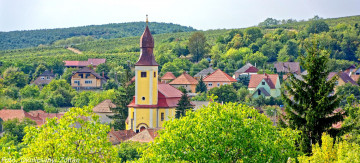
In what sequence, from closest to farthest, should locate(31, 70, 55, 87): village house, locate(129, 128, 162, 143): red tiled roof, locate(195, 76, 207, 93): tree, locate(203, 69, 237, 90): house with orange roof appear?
locate(129, 128, 162, 143): red tiled roof
locate(195, 76, 207, 93): tree
locate(203, 69, 237, 90): house with orange roof
locate(31, 70, 55, 87): village house

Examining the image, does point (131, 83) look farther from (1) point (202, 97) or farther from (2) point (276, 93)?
(2) point (276, 93)

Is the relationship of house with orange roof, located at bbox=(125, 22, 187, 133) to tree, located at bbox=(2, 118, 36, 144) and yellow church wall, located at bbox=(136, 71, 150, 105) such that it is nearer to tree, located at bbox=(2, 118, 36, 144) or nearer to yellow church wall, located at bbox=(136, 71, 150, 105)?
yellow church wall, located at bbox=(136, 71, 150, 105)

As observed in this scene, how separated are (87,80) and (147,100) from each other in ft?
133

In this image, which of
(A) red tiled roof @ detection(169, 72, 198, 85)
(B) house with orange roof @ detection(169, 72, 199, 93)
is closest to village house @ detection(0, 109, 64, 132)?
(B) house with orange roof @ detection(169, 72, 199, 93)

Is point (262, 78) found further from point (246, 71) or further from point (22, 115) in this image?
point (22, 115)

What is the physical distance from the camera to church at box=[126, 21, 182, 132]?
205ft

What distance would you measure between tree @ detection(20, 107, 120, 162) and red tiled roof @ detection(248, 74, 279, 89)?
64.0m

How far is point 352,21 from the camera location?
149 metres

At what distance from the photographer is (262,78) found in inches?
3588

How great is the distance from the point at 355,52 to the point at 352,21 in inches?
1229

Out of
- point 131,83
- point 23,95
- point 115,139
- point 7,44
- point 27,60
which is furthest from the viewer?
point 7,44

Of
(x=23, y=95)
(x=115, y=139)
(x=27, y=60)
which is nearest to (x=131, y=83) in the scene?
(x=115, y=139)

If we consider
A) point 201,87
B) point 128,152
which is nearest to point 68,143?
point 128,152

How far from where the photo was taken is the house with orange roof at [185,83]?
91438 millimetres
